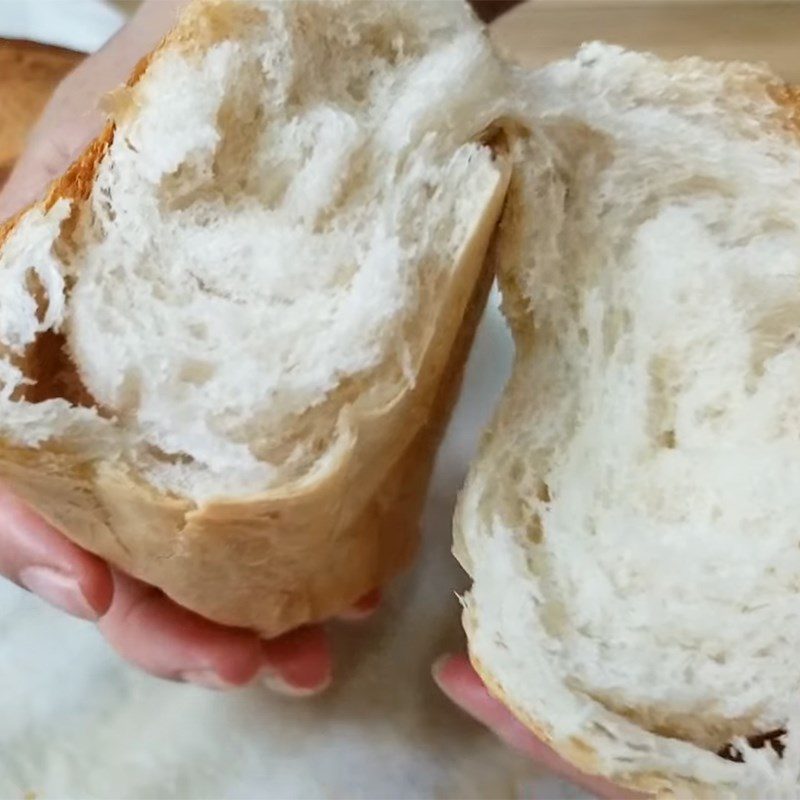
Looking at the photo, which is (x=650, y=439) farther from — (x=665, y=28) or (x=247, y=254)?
(x=665, y=28)

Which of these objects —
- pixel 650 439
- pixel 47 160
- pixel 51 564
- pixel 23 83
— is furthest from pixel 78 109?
pixel 650 439

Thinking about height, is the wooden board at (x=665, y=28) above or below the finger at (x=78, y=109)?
above

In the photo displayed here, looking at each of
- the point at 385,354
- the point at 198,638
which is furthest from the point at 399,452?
the point at 198,638

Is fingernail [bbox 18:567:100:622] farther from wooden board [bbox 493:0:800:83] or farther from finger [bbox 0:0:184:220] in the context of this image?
wooden board [bbox 493:0:800:83]

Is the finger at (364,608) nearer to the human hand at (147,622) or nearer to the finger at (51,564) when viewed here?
the human hand at (147,622)

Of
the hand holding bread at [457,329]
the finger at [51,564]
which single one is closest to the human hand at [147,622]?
the finger at [51,564]
